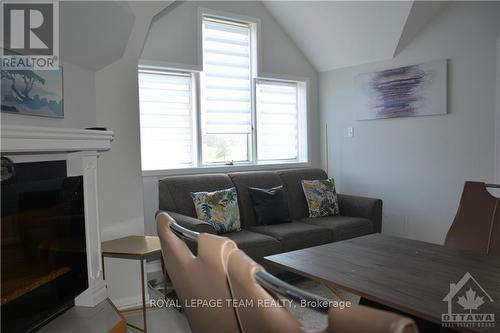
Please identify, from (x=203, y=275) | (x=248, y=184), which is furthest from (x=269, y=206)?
(x=203, y=275)

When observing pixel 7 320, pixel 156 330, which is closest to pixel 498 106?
pixel 156 330

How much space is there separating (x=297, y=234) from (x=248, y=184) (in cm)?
78

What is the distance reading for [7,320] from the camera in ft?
5.25

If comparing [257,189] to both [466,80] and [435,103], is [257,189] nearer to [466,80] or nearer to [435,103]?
[435,103]

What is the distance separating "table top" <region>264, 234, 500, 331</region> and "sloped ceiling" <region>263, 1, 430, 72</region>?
249 cm

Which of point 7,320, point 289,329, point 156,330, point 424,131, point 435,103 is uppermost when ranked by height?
point 435,103

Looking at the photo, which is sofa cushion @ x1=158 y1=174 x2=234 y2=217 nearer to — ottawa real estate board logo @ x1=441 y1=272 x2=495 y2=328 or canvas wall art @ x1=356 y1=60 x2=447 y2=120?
canvas wall art @ x1=356 y1=60 x2=447 y2=120

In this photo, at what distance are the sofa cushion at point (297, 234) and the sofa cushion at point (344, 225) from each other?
81 mm

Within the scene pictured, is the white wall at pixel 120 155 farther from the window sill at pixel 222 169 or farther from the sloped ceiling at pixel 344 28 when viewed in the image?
the sloped ceiling at pixel 344 28

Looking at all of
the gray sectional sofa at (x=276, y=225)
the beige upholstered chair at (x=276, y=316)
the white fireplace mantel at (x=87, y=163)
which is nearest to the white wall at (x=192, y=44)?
the gray sectional sofa at (x=276, y=225)

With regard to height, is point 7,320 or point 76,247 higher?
point 76,247

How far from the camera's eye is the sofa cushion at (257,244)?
2967 mm

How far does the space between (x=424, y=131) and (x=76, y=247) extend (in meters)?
3.30

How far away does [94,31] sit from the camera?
233cm
